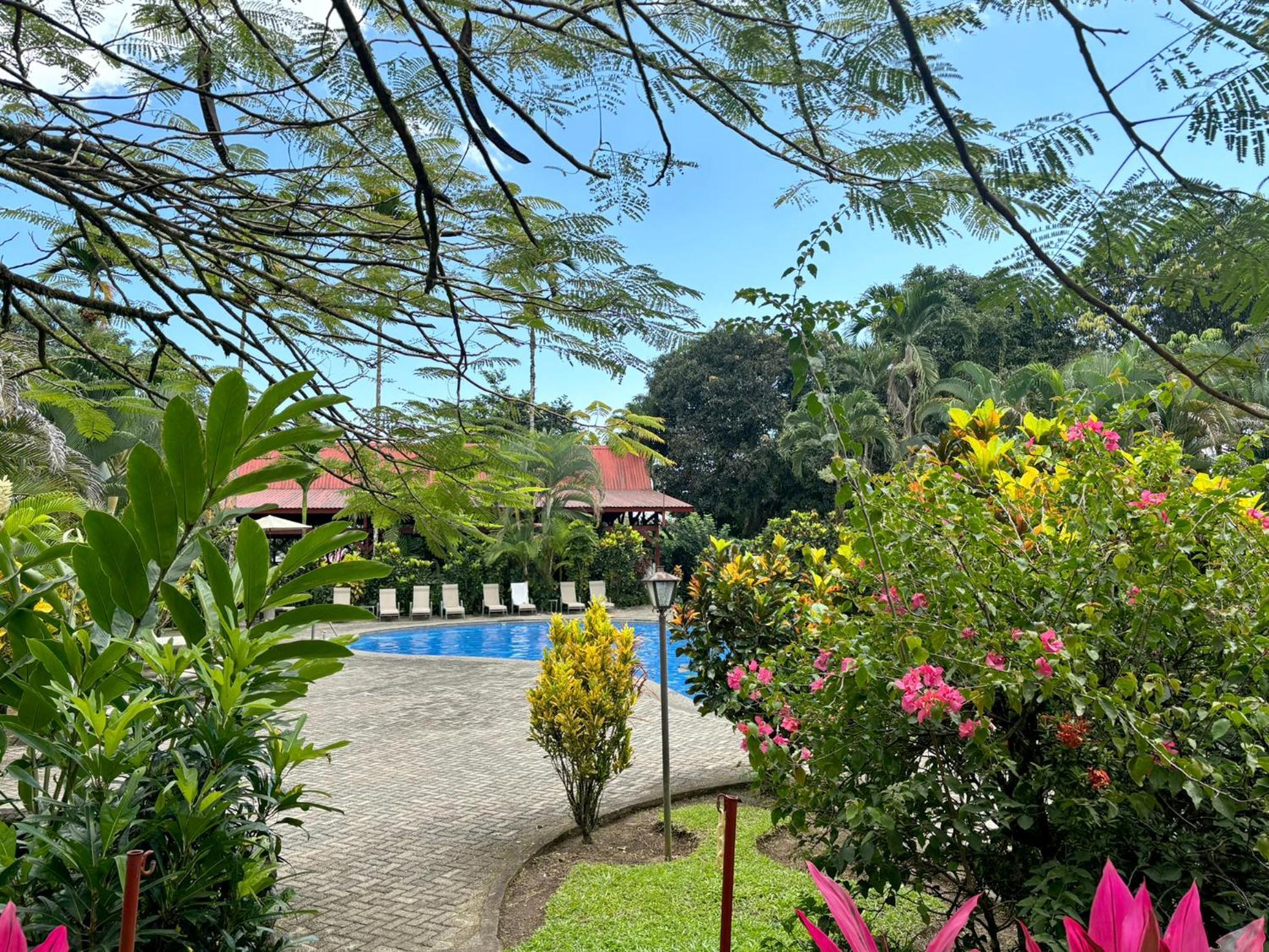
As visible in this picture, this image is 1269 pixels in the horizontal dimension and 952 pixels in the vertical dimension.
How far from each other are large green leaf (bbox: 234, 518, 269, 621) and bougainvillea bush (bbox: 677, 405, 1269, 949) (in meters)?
1.52

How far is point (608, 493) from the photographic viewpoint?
1021 inches

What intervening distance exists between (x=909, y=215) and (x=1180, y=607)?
57.6 inches

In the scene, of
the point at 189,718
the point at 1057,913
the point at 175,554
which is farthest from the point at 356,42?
the point at 1057,913

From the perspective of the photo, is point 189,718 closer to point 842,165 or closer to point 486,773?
point 842,165

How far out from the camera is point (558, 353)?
10.8 feet

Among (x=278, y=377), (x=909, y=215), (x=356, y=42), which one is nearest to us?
(x=356, y=42)

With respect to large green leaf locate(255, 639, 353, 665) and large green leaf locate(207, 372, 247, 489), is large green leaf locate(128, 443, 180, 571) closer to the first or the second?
large green leaf locate(207, 372, 247, 489)

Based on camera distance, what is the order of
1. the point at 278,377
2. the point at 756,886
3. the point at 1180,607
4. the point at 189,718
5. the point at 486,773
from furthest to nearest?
the point at 486,773 < the point at 756,886 < the point at 278,377 < the point at 1180,607 < the point at 189,718

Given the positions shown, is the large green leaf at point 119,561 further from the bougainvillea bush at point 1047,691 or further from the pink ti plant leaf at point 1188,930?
the pink ti plant leaf at point 1188,930

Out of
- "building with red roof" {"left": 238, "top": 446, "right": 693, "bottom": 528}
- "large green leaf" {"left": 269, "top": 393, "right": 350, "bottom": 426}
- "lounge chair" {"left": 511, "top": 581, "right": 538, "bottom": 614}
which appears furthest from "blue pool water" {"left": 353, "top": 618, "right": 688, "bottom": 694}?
"large green leaf" {"left": 269, "top": 393, "right": 350, "bottom": 426}

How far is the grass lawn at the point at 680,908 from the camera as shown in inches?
152

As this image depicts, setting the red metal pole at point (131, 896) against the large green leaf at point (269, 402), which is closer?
the red metal pole at point (131, 896)

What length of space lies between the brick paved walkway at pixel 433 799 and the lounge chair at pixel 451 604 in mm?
7897

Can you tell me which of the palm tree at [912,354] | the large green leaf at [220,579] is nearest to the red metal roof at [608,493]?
the palm tree at [912,354]
